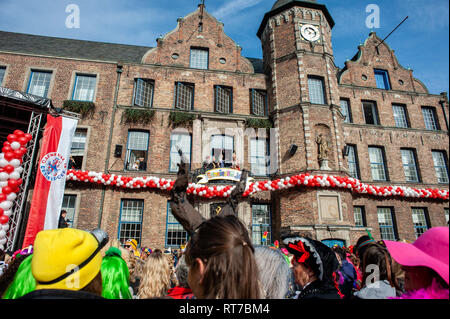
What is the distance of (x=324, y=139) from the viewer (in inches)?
579

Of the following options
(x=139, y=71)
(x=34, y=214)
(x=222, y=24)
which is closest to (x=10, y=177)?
(x=34, y=214)

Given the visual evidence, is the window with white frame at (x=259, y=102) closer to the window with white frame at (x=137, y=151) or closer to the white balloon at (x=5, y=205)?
the window with white frame at (x=137, y=151)

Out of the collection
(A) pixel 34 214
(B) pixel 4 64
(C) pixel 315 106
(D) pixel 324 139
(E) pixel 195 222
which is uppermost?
(B) pixel 4 64

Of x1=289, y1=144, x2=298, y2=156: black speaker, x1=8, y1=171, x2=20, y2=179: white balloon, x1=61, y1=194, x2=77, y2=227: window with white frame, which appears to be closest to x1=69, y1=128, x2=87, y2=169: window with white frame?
x1=61, y1=194, x2=77, y2=227: window with white frame

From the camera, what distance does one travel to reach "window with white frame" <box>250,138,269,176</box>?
623 inches

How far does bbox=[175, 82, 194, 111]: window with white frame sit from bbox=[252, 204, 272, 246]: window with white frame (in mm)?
7515

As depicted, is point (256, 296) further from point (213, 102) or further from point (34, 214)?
point (213, 102)

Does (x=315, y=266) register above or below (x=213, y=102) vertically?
below

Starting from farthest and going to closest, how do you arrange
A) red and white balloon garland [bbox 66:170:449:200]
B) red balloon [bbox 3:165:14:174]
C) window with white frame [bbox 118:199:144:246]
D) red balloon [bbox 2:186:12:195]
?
window with white frame [bbox 118:199:144:246], red and white balloon garland [bbox 66:170:449:200], red balloon [bbox 3:165:14:174], red balloon [bbox 2:186:12:195]

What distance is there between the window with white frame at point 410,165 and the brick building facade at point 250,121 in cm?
8

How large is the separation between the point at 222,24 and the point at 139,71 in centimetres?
707

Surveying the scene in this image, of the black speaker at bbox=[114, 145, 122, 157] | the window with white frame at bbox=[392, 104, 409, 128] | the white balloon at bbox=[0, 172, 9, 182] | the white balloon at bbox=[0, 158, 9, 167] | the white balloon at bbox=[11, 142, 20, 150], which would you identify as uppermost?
the window with white frame at bbox=[392, 104, 409, 128]

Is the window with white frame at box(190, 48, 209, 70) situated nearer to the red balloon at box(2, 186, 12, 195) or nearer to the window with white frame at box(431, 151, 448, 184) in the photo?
the red balloon at box(2, 186, 12, 195)

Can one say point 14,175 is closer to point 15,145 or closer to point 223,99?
point 15,145
